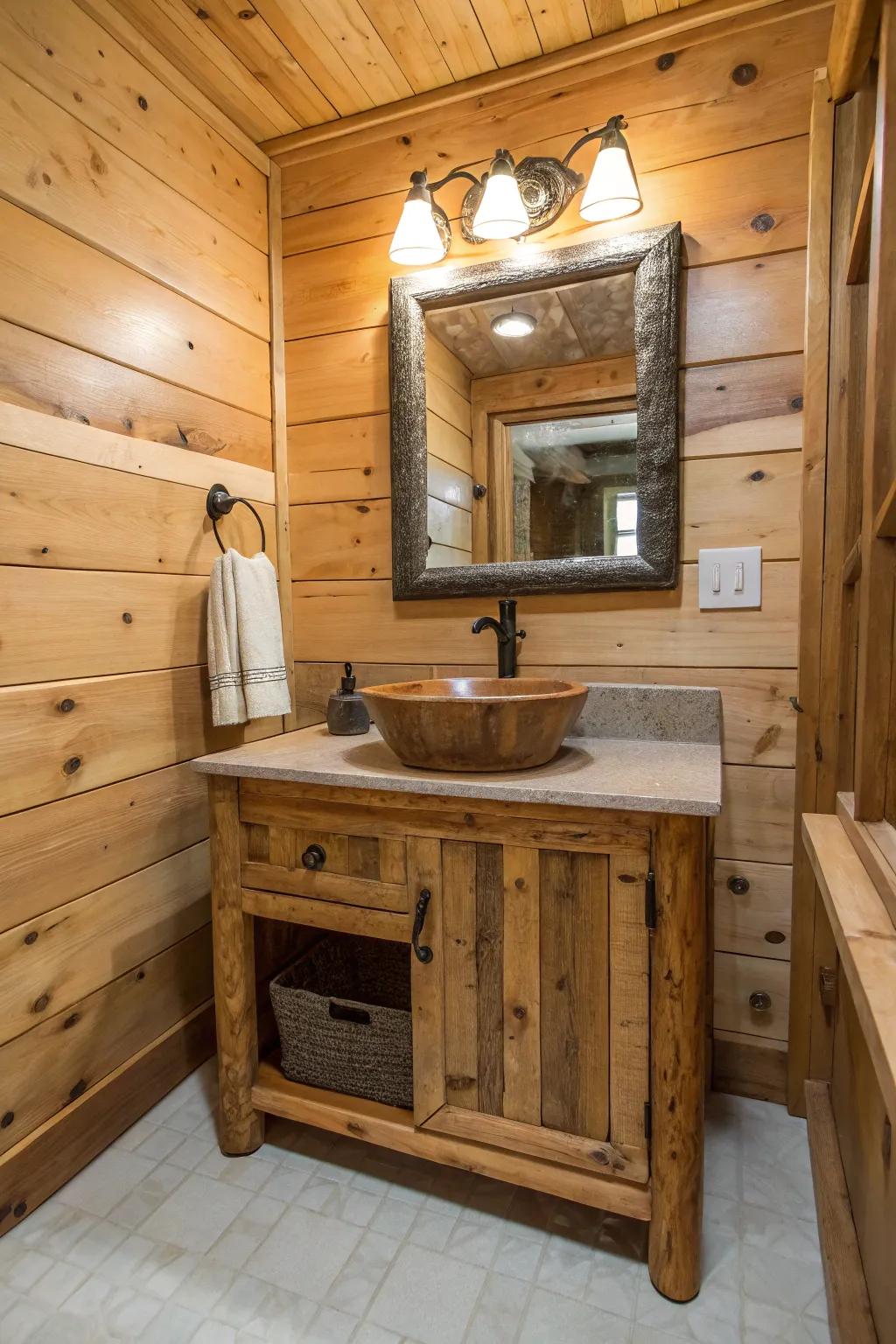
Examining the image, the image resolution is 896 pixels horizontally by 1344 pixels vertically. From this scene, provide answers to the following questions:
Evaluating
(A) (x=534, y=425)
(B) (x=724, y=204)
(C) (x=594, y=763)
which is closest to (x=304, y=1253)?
(C) (x=594, y=763)

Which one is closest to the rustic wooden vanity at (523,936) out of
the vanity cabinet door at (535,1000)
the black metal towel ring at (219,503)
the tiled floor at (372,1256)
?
the vanity cabinet door at (535,1000)

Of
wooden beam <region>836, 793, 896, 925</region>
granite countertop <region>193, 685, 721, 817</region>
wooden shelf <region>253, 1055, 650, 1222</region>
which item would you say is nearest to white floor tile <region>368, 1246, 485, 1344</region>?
wooden shelf <region>253, 1055, 650, 1222</region>

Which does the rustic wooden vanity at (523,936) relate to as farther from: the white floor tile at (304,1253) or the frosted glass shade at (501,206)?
the frosted glass shade at (501,206)

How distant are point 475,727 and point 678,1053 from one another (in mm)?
552

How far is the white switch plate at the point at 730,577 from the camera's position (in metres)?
1.43

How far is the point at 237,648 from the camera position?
5.01ft

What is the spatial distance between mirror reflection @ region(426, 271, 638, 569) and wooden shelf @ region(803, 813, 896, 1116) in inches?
32.2

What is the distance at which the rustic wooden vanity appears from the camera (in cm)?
104

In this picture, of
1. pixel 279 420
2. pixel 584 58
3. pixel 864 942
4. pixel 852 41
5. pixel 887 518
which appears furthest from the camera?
pixel 279 420

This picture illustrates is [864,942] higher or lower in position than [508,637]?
lower

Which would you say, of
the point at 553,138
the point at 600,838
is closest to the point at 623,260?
the point at 553,138

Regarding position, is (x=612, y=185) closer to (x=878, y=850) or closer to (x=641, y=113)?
(x=641, y=113)

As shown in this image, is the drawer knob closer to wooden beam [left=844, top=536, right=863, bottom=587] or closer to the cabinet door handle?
the cabinet door handle

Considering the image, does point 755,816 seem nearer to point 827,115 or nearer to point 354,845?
point 354,845
